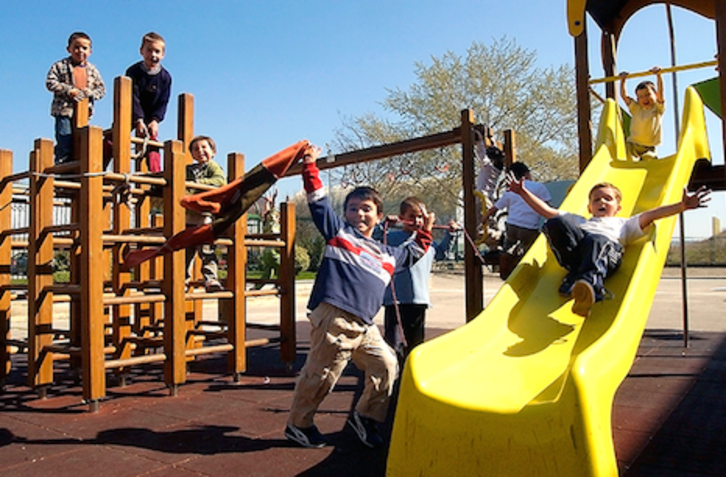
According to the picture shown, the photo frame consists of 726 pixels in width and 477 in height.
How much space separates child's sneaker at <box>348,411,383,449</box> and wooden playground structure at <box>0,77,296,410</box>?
201cm

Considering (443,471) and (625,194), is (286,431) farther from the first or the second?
(625,194)

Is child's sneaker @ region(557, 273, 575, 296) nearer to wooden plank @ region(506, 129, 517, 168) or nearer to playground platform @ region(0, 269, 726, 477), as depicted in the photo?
playground platform @ region(0, 269, 726, 477)

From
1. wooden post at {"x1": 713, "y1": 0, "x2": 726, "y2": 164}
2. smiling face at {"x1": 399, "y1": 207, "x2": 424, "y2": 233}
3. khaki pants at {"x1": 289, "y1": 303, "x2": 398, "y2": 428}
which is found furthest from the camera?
wooden post at {"x1": 713, "y1": 0, "x2": 726, "y2": 164}

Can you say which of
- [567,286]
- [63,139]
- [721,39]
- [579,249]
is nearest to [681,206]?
[579,249]

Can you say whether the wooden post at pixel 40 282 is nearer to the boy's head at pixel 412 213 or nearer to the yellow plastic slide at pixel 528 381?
the boy's head at pixel 412 213

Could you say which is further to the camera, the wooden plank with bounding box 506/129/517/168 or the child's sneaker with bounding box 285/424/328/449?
the wooden plank with bounding box 506/129/517/168

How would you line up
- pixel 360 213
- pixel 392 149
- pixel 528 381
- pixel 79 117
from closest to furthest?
pixel 528 381 < pixel 360 213 < pixel 79 117 < pixel 392 149

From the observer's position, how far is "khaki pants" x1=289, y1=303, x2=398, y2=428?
11.9ft

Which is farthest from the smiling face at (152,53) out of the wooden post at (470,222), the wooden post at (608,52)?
the wooden post at (608,52)

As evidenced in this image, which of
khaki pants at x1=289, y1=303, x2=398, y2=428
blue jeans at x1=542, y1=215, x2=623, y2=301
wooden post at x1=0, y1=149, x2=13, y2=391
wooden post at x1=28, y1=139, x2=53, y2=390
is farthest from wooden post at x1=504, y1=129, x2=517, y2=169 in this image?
wooden post at x1=0, y1=149, x2=13, y2=391

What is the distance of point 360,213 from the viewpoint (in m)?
3.88

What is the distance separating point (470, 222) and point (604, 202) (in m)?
1.33

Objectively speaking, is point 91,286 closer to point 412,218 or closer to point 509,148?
point 412,218

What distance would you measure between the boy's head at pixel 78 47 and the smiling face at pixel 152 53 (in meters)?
0.55
